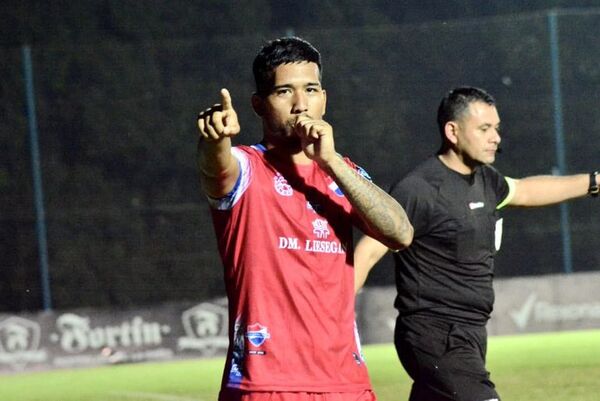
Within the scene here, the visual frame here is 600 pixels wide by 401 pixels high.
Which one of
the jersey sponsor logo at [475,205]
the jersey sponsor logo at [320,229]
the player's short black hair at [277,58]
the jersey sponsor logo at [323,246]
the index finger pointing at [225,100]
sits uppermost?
the player's short black hair at [277,58]

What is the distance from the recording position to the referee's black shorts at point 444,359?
20.5 ft

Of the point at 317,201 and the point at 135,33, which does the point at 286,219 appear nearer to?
the point at 317,201

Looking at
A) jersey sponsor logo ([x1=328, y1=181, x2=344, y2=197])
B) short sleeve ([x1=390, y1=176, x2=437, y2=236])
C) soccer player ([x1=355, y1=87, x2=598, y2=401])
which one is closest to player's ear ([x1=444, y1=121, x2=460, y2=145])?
soccer player ([x1=355, y1=87, x2=598, y2=401])

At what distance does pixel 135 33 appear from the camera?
17781 mm

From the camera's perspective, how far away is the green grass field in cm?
1052

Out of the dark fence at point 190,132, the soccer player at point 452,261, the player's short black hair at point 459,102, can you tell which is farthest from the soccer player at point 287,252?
the dark fence at point 190,132

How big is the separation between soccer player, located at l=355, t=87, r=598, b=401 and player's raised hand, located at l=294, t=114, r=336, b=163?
232 cm

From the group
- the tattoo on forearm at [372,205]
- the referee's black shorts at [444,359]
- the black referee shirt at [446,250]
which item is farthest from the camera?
the black referee shirt at [446,250]

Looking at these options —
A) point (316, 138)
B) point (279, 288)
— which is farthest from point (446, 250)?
point (316, 138)

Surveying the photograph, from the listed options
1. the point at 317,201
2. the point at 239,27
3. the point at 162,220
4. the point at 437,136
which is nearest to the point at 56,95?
the point at 162,220

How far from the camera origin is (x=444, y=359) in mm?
6359

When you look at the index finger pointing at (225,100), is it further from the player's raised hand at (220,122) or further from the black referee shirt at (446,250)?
the black referee shirt at (446,250)

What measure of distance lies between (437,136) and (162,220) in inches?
127

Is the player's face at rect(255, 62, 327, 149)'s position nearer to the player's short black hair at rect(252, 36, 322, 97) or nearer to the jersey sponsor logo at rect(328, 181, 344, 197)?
the player's short black hair at rect(252, 36, 322, 97)
